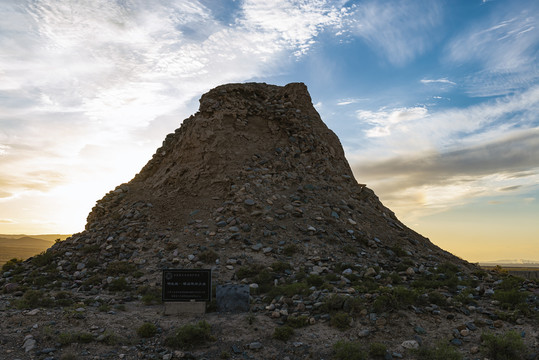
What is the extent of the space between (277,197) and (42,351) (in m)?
13.6

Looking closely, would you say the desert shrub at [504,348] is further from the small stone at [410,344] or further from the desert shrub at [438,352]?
the small stone at [410,344]

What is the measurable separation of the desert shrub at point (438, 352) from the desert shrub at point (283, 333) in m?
3.10

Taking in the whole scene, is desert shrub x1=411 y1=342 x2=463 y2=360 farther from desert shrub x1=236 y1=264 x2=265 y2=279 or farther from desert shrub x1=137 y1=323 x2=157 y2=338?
desert shrub x1=236 y1=264 x2=265 y2=279

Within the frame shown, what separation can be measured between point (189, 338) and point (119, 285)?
6.84 meters

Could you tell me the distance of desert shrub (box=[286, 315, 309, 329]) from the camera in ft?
36.0

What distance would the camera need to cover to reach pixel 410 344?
31.4ft

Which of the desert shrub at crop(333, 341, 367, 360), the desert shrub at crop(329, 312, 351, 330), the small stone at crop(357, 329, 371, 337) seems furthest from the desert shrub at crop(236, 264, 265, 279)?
the desert shrub at crop(333, 341, 367, 360)

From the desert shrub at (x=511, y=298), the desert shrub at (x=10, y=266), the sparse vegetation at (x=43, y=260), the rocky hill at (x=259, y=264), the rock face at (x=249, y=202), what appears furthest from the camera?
the desert shrub at (x=10, y=266)

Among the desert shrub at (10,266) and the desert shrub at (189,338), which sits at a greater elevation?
the desert shrub at (10,266)

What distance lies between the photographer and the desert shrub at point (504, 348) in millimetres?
8977

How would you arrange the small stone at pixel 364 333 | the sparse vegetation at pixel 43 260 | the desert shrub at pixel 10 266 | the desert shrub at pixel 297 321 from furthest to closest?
1. the desert shrub at pixel 10 266
2. the sparse vegetation at pixel 43 260
3. the desert shrub at pixel 297 321
4. the small stone at pixel 364 333

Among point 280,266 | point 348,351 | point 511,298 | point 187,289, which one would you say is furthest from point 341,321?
point 511,298

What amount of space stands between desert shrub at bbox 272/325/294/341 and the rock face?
5.61 m

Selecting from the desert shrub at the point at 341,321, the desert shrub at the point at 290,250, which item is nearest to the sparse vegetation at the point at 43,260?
the desert shrub at the point at 290,250
